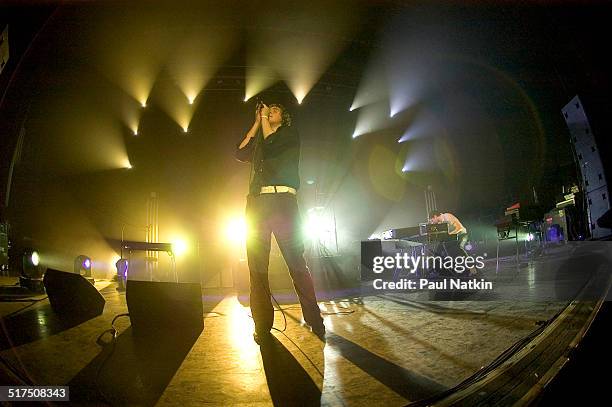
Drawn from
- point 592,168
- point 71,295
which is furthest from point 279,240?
point 592,168

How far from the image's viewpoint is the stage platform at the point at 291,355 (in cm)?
99

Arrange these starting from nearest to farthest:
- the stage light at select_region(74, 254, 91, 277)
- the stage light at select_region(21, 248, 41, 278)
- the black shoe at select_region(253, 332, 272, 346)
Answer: the black shoe at select_region(253, 332, 272, 346) < the stage light at select_region(21, 248, 41, 278) < the stage light at select_region(74, 254, 91, 277)

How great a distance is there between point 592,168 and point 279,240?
2.88 meters

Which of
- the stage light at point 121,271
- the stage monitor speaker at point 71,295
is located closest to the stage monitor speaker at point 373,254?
the stage monitor speaker at point 71,295

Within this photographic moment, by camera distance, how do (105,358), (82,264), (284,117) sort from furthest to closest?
(82,264) → (284,117) → (105,358)

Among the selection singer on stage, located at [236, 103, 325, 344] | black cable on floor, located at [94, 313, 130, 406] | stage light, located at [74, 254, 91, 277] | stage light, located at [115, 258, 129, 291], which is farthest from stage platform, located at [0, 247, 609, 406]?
stage light, located at [115, 258, 129, 291]

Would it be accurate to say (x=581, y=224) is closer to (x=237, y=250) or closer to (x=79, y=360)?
(x=79, y=360)

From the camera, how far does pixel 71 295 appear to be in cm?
239

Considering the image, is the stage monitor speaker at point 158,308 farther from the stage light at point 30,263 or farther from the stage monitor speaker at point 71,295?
the stage light at point 30,263

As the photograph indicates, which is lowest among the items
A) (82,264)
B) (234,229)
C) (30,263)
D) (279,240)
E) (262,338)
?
(262,338)

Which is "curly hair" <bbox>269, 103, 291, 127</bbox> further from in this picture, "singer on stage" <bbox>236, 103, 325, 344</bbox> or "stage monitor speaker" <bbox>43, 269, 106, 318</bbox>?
"stage monitor speaker" <bbox>43, 269, 106, 318</bbox>

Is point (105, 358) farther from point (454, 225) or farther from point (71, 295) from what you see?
point (454, 225)

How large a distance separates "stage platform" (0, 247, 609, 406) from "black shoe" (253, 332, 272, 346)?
0.06 meters

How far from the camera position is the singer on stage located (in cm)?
194
